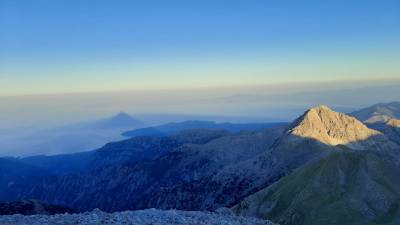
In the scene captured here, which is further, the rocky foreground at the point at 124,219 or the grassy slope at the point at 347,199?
the grassy slope at the point at 347,199

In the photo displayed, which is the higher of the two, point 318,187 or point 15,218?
point 15,218

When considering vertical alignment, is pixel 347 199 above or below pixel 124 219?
below

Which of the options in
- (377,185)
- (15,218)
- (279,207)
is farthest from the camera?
(279,207)

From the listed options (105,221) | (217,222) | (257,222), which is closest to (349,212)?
(257,222)

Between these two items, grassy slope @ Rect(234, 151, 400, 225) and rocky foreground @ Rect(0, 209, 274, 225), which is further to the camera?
grassy slope @ Rect(234, 151, 400, 225)

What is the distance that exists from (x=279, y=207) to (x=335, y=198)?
27178 millimetres

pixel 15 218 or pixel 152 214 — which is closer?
pixel 15 218

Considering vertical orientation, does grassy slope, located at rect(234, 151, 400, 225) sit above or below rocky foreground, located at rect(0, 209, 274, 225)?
below

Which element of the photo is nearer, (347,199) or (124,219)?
(124,219)

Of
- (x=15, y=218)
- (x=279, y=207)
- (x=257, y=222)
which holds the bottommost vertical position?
(x=279, y=207)

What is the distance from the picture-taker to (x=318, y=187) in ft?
626

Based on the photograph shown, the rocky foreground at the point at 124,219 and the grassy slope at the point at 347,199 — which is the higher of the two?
the rocky foreground at the point at 124,219

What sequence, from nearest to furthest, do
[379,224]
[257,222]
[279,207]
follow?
[257,222], [379,224], [279,207]

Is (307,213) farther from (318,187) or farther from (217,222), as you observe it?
(217,222)
